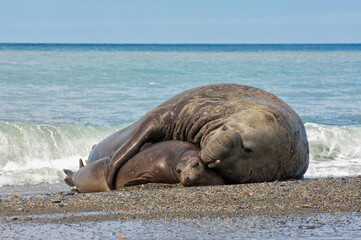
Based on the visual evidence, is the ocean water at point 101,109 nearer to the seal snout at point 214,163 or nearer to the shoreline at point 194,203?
the shoreline at point 194,203

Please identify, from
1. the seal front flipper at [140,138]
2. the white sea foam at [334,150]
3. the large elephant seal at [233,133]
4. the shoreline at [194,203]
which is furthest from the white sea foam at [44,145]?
the white sea foam at [334,150]

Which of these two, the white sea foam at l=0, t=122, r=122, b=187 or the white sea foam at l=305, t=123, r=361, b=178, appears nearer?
the white sea foam at l=305, t=123, r=361, b=178

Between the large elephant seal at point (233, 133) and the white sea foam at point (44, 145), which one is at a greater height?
the large elephant seal at point (233, 133)

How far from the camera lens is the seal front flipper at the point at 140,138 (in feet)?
21.4

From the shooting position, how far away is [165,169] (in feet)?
21.1

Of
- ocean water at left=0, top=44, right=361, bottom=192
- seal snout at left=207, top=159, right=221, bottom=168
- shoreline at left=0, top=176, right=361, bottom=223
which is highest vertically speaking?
seal snout at left=207, top=159, right=221, bottom=168

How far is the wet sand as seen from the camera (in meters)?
4.71

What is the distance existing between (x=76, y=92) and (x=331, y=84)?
1045 cm

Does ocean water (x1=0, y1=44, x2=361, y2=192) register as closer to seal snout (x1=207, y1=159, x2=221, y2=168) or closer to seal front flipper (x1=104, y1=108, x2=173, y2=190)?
seal front flipper (x1=104, y1=108, x2=173, y2=190)

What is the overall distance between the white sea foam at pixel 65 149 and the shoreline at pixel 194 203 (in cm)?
310

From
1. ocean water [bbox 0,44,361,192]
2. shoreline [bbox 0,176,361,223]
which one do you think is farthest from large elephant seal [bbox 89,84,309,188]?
ocean water [bbox 0,44,361,192]

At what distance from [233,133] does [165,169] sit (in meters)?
0.93

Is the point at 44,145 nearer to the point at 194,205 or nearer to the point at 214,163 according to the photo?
the point at 214,163

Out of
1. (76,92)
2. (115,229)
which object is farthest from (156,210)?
(76,92)
